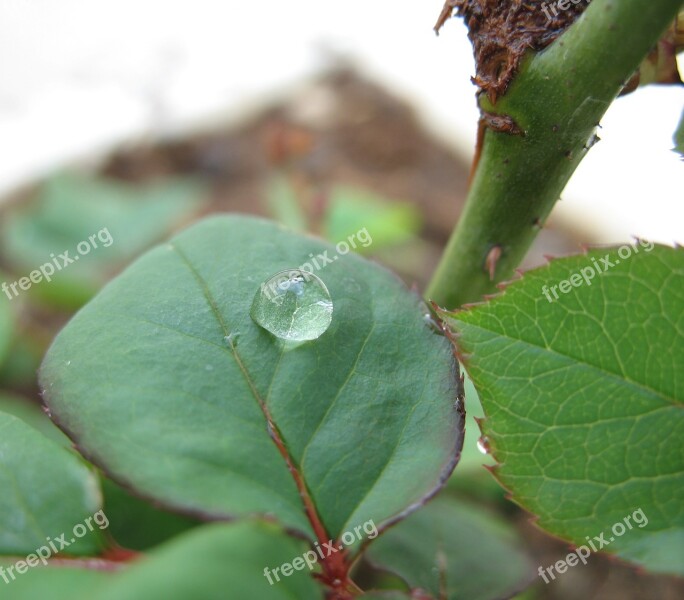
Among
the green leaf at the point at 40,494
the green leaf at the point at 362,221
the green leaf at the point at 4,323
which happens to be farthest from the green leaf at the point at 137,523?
the green leaf at the point at 362,221

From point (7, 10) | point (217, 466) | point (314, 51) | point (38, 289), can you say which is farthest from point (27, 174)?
point (217, 466)

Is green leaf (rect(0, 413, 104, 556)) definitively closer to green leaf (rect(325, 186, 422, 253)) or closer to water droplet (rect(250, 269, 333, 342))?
water droplet (rect(250, 269, 333, 342))

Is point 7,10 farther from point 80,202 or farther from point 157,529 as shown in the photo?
point 157,529

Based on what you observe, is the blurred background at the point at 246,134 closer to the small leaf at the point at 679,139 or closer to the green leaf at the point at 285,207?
the green leaf at the point at 285,207

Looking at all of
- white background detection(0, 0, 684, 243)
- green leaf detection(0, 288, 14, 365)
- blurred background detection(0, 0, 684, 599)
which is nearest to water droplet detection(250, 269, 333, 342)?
green leaf detection(0, 288, 14, 365)

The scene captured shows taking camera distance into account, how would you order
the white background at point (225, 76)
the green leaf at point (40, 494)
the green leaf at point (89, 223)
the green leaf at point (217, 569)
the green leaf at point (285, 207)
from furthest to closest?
the white background at point (225, 76) → the green leaf at point (89, 223) → the green leaf at point (285, 207) → the green leaf at point (40, 494) → the green leaf at point (217, 569)
